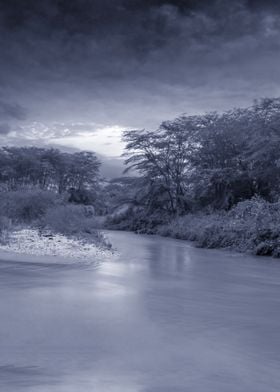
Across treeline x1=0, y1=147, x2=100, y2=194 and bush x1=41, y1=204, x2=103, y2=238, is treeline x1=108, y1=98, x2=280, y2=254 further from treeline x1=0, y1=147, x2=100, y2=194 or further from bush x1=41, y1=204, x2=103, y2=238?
treeline x1=0, y1=147, x2=100, y2=194

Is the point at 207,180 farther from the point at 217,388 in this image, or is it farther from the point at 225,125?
the point at 217,388

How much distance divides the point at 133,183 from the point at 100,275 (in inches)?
979

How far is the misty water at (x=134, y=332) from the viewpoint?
3787 mm

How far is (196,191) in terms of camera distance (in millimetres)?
29266

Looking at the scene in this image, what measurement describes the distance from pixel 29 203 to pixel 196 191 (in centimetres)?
1293

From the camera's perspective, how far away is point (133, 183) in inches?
1340

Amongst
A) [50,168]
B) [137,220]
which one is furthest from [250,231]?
[50,168]

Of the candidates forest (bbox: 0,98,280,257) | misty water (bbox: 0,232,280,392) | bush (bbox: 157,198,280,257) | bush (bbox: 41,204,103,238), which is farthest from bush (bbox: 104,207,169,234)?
misty water (bbox: 0,232,280,392)

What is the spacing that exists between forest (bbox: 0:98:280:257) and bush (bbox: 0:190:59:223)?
39 mm

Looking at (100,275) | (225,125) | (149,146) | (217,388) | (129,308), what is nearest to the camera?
(217,388)

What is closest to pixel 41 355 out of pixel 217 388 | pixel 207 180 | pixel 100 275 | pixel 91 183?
pixel 217 388

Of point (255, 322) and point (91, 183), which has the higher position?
point (91, 183)

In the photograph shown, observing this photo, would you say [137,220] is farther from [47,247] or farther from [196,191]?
[47,247]

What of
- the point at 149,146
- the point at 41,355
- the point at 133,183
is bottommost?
the point at 41,355
